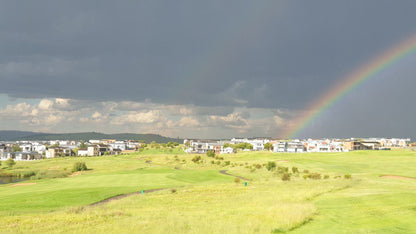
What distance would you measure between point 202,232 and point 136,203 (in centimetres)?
1838

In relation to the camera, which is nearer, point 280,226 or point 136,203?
point 280,226

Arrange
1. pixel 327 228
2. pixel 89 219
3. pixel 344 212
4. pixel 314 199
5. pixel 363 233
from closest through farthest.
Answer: pixel 363 233, pixel 327 228, pixel 344 212, pixel 89 219, pixel 314 199

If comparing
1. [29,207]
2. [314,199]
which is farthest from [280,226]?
[29,207]

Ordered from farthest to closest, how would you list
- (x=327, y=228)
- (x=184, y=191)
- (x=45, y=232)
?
1. (x=184, y=191)
2. (x=45, y=232)
3. (x=327, y=228)

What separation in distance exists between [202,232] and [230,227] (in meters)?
1.88

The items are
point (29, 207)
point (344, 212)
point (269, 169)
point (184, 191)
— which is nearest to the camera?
point (344, 212)

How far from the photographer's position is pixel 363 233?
17.0 meters

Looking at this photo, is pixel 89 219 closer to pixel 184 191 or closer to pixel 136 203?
pixel 136 203

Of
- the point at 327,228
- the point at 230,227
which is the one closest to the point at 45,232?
the point at 230,227

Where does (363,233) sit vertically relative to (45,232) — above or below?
above

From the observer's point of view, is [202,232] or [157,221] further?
[157,221]

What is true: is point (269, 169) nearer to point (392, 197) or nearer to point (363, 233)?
point (392, 197)

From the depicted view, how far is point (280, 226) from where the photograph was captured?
774 inches

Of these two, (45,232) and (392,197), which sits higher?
(392,197)
